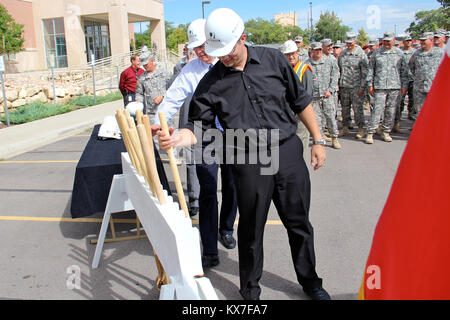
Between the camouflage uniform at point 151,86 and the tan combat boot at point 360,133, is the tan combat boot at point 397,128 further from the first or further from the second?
the camouflage uniform at point 151,86

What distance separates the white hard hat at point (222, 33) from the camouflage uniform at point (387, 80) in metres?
6.08

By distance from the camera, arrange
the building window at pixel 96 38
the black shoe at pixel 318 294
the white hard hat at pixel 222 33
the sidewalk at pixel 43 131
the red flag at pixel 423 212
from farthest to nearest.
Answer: the building window at pixel 96 38, the sidewalk at pixel 43 131, the black shoe at pixel 318 294, the white hard hat at pixel 222 33, the red flag at pixel 423 212

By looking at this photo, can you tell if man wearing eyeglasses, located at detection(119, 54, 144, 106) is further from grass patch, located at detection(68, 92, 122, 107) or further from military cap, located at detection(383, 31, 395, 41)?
grass patch, located at detection(68, 92, 122, 107)

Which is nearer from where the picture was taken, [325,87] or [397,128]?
[325,87]

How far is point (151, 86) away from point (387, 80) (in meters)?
4.39

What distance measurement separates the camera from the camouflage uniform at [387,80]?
771 centimetres

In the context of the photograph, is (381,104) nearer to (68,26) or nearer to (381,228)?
(381,228)

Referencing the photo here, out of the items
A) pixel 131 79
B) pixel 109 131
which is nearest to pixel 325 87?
pixel 131 79

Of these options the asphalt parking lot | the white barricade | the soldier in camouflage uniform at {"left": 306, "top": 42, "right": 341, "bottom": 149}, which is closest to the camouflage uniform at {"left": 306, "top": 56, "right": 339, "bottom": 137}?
the soldier in camouflage uniform at {"left": 306, "top": 42, "right": 341, "bottom": 149}

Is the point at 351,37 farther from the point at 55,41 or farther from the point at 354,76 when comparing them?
the point at 55,41

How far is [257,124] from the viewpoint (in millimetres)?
2508

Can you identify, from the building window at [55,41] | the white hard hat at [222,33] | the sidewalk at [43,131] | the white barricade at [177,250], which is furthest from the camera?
the building window at [55,41]

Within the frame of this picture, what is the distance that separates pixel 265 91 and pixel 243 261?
1.15 m

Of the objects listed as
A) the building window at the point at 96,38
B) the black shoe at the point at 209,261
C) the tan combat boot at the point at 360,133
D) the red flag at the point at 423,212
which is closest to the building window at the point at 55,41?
the building window at the point at 96,38
